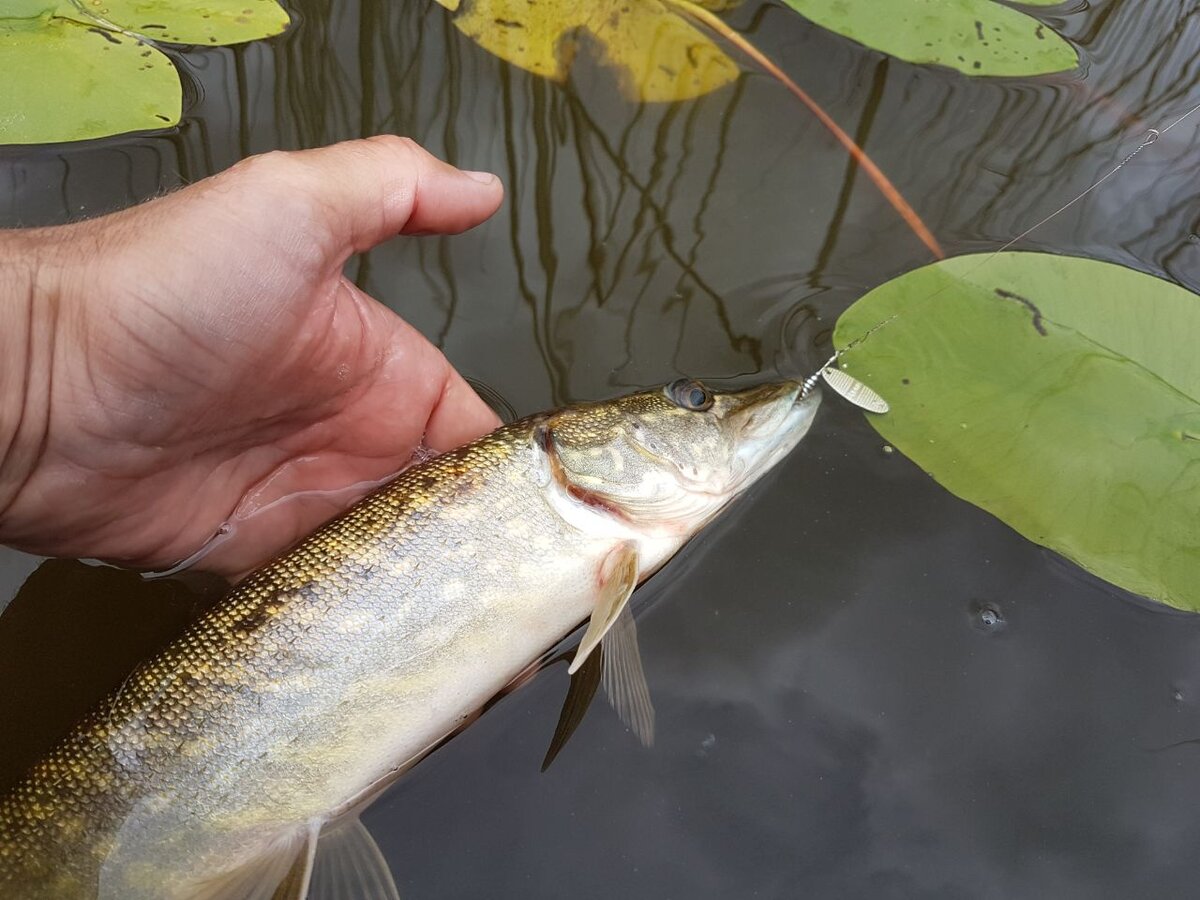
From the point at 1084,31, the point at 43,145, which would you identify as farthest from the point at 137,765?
the point at 1084,31

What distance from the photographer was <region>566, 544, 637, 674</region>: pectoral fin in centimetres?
217

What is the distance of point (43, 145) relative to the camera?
3.22 meters

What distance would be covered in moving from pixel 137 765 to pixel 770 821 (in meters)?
1.51

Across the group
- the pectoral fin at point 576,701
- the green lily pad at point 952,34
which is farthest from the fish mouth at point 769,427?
the green lily pad at point 952,34

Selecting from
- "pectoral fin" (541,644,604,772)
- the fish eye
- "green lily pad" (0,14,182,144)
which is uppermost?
"green lily pad" (0,14,182,144)

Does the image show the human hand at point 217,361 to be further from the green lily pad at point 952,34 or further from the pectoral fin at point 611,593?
the green lily pad at point 952,34

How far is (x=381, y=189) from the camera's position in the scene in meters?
2.45

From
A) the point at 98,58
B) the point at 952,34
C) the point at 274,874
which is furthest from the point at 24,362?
the point at 952,34

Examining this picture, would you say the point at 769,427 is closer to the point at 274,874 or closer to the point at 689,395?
the point at 689,395

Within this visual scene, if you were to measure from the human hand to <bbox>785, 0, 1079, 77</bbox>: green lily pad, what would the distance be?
1.81 m

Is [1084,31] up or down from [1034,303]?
up

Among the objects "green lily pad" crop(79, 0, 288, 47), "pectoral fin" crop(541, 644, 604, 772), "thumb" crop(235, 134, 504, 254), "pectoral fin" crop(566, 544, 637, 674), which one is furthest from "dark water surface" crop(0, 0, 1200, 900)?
"thumb" crop(235, 134, 504, 254)

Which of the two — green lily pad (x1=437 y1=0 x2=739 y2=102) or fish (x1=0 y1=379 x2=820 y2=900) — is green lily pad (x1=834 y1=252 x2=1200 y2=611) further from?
green lily pad (x1=437 y1=0 x2=739 y2=102)

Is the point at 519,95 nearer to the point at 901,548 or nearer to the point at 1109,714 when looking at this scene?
the point at 901,548
